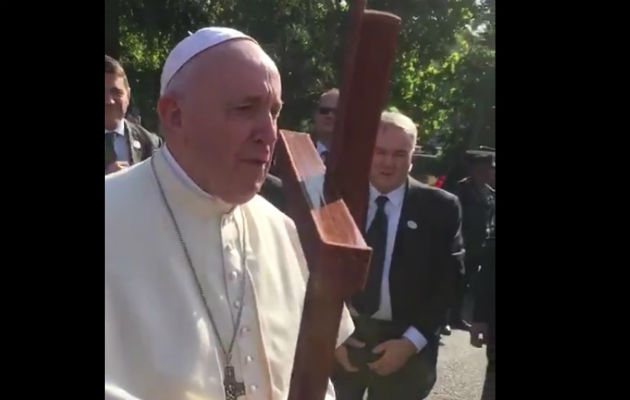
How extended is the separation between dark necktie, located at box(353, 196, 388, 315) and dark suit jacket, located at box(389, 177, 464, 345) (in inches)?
2.0

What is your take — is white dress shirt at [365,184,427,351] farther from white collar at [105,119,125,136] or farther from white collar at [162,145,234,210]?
white collar at [162,145,234,210]

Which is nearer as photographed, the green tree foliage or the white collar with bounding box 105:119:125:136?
the white collar with bounding box 105:119:125:136

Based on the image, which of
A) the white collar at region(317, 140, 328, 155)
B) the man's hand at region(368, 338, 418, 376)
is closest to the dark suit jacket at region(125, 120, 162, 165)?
the white collar at region(317, 140, 328, 155)

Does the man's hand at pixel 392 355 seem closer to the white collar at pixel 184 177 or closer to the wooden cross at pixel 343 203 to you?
the white collar at pixel 184 177

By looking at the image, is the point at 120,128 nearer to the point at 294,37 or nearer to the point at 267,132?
the point at 294,37

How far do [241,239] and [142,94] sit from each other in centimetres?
245

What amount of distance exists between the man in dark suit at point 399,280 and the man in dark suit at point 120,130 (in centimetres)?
87

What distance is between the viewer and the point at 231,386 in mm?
2080

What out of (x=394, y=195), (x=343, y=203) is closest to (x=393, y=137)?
(x=394, y=195)

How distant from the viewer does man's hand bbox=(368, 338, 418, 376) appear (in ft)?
11.9

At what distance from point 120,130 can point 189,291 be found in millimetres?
1521

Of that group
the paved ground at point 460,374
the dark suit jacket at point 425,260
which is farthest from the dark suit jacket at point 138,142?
the paved ground at point 460,374

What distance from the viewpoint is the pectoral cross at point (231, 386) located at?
2066 mm
